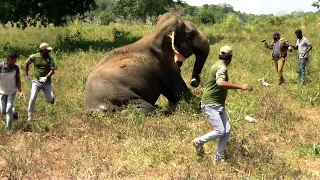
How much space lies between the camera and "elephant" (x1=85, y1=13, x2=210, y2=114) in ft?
27.3

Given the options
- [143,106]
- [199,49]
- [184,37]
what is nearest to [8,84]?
[143,106]

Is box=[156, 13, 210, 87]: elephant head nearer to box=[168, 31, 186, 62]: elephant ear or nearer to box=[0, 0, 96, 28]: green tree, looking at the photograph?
box=[168, 31, 186, 62]: elephant ear

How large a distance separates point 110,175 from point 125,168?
1.13 feet

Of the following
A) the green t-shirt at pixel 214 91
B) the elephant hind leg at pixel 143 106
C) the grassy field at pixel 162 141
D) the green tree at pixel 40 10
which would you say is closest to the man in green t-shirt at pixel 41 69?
the grassy field at pixel 162 141

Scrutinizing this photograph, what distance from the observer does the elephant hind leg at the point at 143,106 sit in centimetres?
830

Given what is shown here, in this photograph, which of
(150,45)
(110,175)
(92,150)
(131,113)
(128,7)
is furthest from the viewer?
(128,7)

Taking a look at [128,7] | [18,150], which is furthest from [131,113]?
[128,7]

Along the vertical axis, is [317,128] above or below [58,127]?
above

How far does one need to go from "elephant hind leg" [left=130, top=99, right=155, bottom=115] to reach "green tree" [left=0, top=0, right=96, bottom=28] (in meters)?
11.9

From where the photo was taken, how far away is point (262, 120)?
7.91 metres

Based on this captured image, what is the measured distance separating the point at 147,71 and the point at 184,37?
120 centimetres

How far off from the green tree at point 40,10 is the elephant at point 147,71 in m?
10.9

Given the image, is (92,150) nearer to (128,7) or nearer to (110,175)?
(110,175)

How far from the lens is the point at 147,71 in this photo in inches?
343
